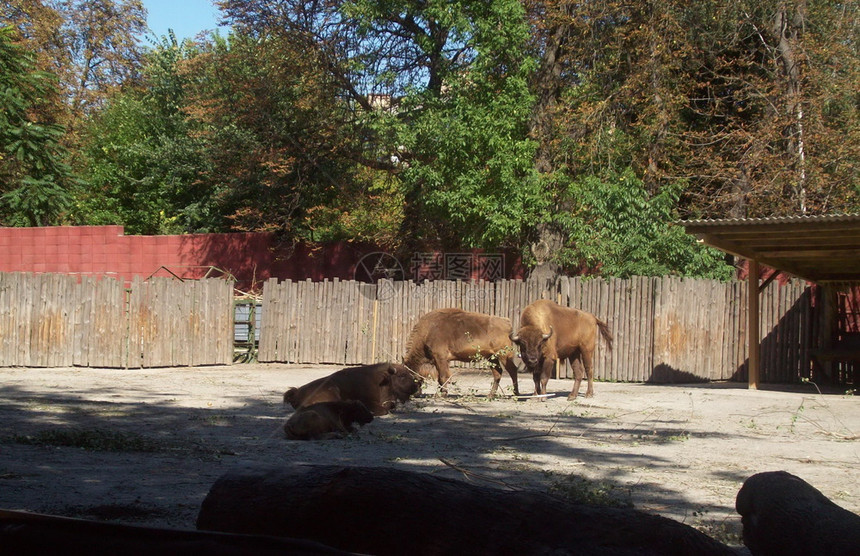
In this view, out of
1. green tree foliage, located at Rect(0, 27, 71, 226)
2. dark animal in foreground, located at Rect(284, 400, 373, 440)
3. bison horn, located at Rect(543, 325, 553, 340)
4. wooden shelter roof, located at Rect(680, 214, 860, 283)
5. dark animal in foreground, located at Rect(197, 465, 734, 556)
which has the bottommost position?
dark animal in foreground, located at Rect(284, 400, 373, 440)

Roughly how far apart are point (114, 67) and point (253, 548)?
51.2 m

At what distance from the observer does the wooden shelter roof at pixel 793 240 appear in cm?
1472

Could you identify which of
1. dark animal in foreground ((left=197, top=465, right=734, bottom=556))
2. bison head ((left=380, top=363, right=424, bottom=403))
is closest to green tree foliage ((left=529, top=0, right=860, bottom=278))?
bison head ((left=380, top=363, right=424, bottom=403))

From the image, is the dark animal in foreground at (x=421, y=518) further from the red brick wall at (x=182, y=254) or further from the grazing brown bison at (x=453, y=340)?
the red brick wall at (x=182, y=254)

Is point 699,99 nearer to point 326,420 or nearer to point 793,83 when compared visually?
point 793,83

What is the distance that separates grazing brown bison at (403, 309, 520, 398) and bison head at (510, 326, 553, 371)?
37 cm

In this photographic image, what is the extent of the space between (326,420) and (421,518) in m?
6.32

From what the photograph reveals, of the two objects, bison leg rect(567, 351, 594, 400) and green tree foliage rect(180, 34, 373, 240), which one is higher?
green tree foliage rect(180, 34, 373, 240)

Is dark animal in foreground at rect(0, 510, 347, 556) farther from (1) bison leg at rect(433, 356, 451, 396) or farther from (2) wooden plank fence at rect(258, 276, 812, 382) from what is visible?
(2) wooden plank fence at rect(258, 276, 812, 382)

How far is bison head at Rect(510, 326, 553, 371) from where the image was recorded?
14.3 metres

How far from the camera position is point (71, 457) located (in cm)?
821

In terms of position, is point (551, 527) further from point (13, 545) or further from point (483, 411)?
point (483, 411)

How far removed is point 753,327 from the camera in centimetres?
1758

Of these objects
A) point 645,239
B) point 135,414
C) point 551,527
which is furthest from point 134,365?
point 551,527
